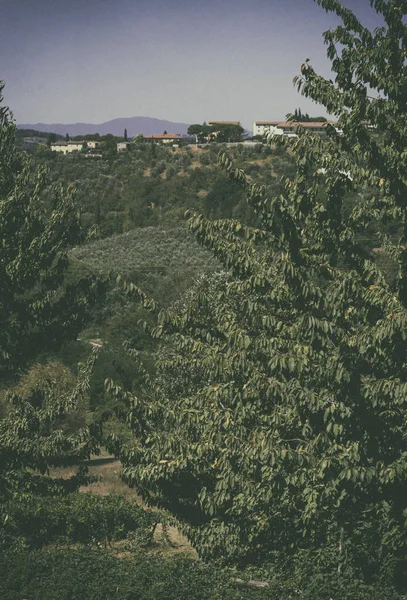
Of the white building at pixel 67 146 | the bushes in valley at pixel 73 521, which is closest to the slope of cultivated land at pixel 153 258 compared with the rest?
the bushes in valley at pixel 73 521

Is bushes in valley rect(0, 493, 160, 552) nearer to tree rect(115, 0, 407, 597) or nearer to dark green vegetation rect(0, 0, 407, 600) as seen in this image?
dark green vegetation rect(0, 0, 407, 600)

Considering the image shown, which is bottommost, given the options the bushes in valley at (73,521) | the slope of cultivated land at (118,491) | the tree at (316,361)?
the slope of cultivated land at (118,491)

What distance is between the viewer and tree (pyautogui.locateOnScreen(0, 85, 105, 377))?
1182 centimetres

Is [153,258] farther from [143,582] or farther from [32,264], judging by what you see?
[143,582]

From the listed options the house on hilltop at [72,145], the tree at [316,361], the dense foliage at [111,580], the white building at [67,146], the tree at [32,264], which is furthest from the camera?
the white building at [67,146]

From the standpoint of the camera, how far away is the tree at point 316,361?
651 centimetres

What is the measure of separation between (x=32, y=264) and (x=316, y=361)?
677cm

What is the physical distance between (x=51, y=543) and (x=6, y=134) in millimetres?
8123

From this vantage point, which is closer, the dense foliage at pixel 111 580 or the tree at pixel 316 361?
the tree at pixel 316 361

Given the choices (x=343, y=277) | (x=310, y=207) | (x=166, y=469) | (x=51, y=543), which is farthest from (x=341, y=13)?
(x=51, y=543)

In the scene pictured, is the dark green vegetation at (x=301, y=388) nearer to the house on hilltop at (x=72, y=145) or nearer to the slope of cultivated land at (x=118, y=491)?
the slope of cultivated land at (x=118, y=491)

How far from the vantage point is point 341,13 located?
7301 millimetres

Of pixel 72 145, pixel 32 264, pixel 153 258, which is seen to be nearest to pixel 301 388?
pixel 32 264

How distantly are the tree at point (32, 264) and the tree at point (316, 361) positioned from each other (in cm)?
479
